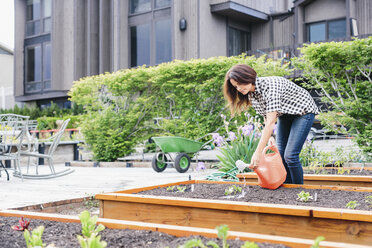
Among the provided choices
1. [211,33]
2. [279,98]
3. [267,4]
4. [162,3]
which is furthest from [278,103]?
[267,4]

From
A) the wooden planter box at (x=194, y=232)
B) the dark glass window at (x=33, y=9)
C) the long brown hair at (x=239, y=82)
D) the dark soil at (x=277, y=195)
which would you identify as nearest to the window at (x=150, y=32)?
the dark glass window at (x=33, y=9)

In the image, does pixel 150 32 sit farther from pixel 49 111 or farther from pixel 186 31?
pixel 49 111

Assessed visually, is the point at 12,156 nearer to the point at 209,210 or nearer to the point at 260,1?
the point at 209,210

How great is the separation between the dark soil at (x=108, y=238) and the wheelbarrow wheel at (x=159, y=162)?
5329 millimetres

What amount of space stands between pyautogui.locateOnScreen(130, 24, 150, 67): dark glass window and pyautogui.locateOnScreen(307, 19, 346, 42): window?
6.43m

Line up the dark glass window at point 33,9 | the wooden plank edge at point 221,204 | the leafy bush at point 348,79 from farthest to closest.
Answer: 1. the dark glass window at point 33,9
2. the leafy bush at point 348,79
3. the wooden plank edge at point 221,204

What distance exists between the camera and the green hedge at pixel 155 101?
28.1 feet

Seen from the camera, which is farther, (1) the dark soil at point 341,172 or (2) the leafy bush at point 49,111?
(2) the leafy bush at point 49,111

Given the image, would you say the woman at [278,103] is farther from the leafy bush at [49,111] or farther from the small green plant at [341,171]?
the leafy bush at [49,111]

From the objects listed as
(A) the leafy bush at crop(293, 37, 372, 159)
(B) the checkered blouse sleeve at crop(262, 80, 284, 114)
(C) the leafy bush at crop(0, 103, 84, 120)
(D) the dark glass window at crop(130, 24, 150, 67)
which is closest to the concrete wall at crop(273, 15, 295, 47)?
(D) the dark glass window at crop(130, 24, 150, 67)

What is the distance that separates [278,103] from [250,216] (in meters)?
1.23

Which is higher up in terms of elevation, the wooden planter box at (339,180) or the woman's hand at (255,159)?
the woman's hand at (255,159)

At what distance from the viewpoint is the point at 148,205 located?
2.85 metres

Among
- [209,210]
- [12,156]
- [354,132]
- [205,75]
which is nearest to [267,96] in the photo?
[209,210]
